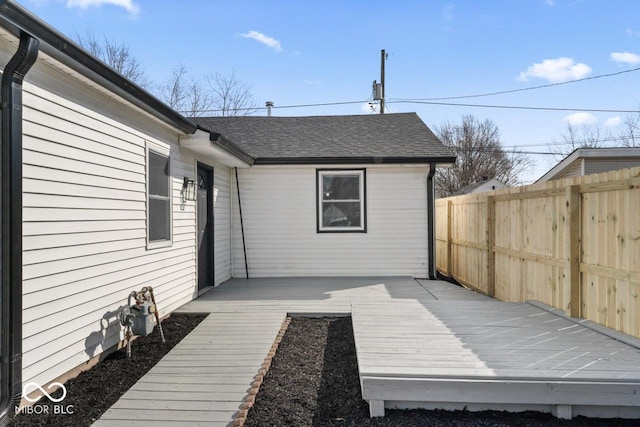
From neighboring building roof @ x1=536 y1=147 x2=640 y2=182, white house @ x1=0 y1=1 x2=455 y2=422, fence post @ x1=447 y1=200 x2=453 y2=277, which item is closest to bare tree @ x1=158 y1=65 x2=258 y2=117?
white house @ x1=0 y1=1 x2=455 y2=422

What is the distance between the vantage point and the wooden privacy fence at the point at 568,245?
140 inches

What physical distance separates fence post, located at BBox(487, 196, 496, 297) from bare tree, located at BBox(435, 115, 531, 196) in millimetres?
21474

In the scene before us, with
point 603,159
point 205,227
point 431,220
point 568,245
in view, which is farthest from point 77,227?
point 603,159

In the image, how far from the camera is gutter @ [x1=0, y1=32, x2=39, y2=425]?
2537 millimetres

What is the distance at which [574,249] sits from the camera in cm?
425

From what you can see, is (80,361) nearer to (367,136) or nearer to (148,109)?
(148,109)

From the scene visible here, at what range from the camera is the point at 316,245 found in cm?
836

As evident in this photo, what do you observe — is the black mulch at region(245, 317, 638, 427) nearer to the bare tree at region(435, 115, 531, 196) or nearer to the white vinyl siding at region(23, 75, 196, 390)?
the white vinyl siding at region(23, 75, 196, 390)

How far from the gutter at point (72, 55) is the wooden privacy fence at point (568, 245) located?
14.7 ft

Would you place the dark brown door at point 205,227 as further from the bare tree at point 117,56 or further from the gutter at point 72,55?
the bare tree at point 117,56

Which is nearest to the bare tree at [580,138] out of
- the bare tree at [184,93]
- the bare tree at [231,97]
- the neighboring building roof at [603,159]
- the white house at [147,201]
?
the neighboring building roof at [603,159]

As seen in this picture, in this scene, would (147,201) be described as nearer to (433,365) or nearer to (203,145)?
(203,145)

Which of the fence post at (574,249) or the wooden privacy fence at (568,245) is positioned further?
the fence post at (574,249)

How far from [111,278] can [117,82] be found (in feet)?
6.01
